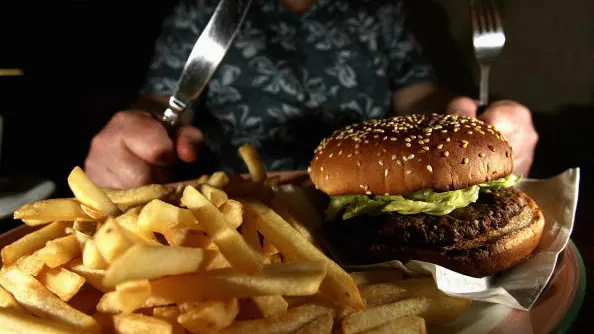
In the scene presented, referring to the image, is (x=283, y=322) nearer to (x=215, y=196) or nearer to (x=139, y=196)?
(x=215, y=196)

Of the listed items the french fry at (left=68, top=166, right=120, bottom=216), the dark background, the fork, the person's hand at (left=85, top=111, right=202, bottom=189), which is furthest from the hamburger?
the dark background

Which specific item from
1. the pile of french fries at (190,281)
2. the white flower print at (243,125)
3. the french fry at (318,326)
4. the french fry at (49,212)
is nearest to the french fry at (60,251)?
the pile of french fries at (190,281)

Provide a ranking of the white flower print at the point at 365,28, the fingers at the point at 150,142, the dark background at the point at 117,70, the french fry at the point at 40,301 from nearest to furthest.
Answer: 1. the french fry at the point at 40,301
2. the fingers at the point at 150,142
3. the white flower print at the point at 365,28
4. the dark background at the point at 117,70

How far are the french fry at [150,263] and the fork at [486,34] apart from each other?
1.58m

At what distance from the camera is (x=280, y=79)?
97.3 inches

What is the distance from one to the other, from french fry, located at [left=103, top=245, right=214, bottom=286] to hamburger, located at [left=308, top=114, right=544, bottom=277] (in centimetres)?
56

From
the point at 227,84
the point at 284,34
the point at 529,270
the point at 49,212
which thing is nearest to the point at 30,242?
the point at 49,212

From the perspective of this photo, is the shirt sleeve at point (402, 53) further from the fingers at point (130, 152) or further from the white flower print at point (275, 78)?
the fingers at point (130, 152)

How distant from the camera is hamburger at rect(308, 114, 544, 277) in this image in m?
1.23

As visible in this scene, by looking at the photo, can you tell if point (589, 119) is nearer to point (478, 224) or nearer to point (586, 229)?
point (586, 229)

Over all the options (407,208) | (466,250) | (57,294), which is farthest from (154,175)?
(466,250)

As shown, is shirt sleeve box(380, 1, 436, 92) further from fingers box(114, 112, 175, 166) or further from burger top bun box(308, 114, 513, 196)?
fingers box(114, 112, 175, 166)

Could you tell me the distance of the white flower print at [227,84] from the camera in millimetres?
2496

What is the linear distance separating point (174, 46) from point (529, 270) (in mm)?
2014
